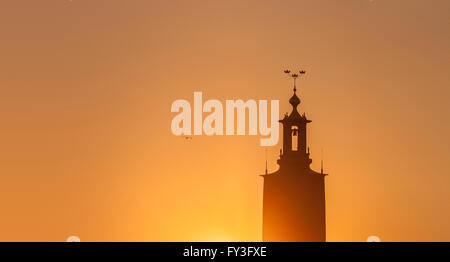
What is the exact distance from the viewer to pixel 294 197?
431 feet

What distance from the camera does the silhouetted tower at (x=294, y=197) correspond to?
417ft

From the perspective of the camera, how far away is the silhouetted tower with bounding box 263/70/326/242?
127125 mm
